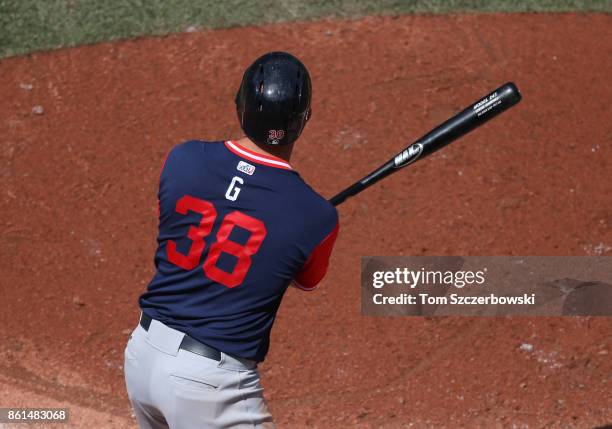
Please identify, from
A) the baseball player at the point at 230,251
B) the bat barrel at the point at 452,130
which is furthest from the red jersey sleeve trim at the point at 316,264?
the bat barrel at the point at 452,130

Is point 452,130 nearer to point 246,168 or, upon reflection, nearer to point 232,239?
point 246,168

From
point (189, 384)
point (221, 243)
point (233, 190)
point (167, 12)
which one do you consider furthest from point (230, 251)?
point (167, 12)

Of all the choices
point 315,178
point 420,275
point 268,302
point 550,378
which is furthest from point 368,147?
point 268,302

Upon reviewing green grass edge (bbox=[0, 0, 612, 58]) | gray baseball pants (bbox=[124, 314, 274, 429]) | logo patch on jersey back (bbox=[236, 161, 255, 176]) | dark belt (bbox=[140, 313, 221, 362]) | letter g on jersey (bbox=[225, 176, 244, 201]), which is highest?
green grass edge (bbox=[0, 0, 612, 58])

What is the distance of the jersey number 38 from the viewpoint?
11.2ft

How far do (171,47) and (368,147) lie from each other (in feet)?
6.64

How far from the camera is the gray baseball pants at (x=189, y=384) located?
347 cm

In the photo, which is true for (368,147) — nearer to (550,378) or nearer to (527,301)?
(527,301)

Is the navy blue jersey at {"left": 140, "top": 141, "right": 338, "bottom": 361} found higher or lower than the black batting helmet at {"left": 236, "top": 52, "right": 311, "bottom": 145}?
lower

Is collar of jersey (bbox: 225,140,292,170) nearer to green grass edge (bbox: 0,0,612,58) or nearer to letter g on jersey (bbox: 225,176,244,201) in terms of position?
letter g on jersey (bbox: 225,176,244,201)
